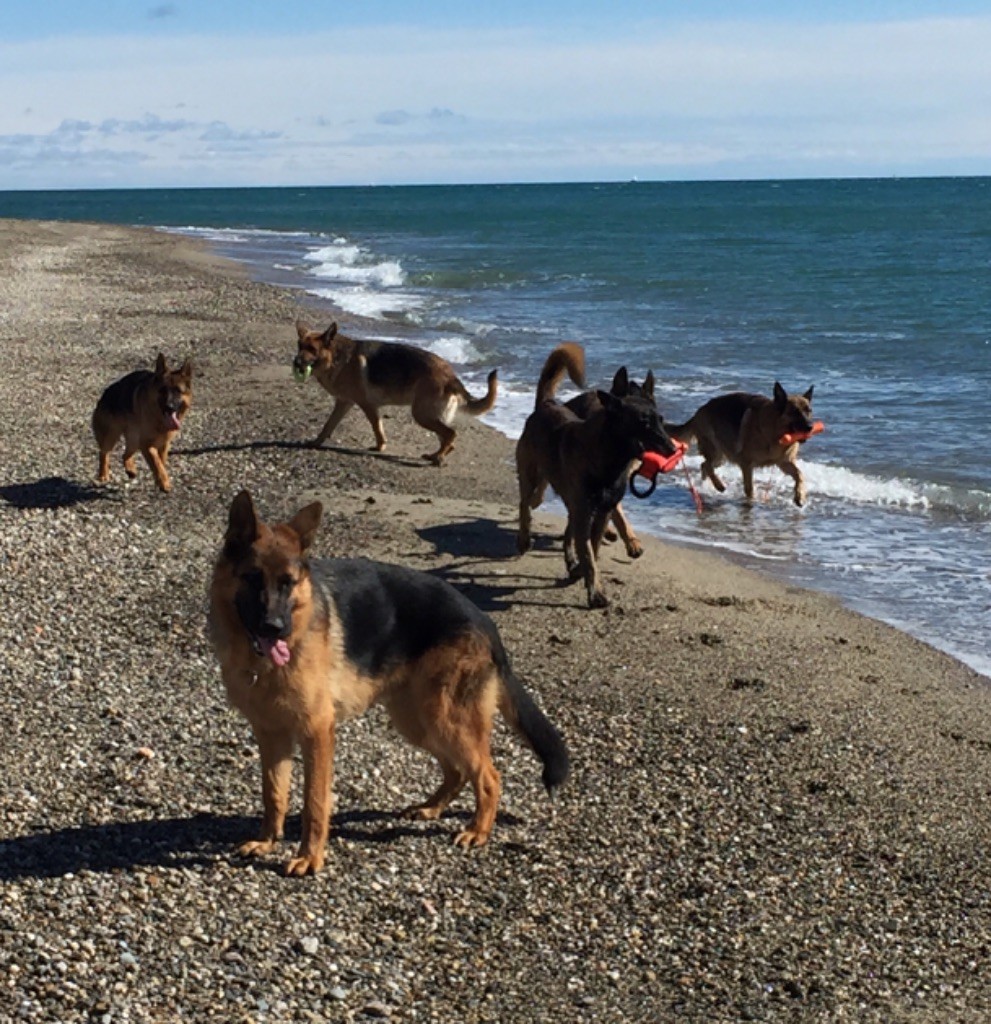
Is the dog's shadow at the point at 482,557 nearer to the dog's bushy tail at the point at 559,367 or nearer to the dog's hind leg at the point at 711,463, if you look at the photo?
the dog's bushy tail at the point at 559,367

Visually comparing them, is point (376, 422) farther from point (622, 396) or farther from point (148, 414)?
point (622, 396)

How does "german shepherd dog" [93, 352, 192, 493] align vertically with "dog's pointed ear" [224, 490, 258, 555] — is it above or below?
below

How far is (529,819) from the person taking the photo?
6.46 metres

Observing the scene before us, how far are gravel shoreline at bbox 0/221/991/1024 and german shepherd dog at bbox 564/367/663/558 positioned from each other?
22 cm

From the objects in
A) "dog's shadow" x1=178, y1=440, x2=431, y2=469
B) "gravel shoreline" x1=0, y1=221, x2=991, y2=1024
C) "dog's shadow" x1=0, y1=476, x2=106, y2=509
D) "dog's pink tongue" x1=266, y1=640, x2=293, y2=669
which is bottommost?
"gravel shoreline" x1=0, y1=221, x2=991, y2=1024

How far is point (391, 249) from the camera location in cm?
5828

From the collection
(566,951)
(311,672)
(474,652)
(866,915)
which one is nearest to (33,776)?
(311,672)

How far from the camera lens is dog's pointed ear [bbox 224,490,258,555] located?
549cm

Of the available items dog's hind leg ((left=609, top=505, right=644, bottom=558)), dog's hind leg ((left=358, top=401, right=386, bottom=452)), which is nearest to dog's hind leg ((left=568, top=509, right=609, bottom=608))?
dog's hind leg ((left=609, top=505, right=644, bottom=558))

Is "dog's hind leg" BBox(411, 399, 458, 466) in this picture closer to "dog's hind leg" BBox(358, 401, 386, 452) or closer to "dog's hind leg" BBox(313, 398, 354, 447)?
"dog's hind leg" BBox(358, 401, 386, 452)

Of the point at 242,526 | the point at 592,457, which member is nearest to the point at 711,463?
the point at 592,457

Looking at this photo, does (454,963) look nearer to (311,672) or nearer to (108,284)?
(311,672)

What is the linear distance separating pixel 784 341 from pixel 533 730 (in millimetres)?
22473

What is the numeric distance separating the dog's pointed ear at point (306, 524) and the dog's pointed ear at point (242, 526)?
0.67 feet
